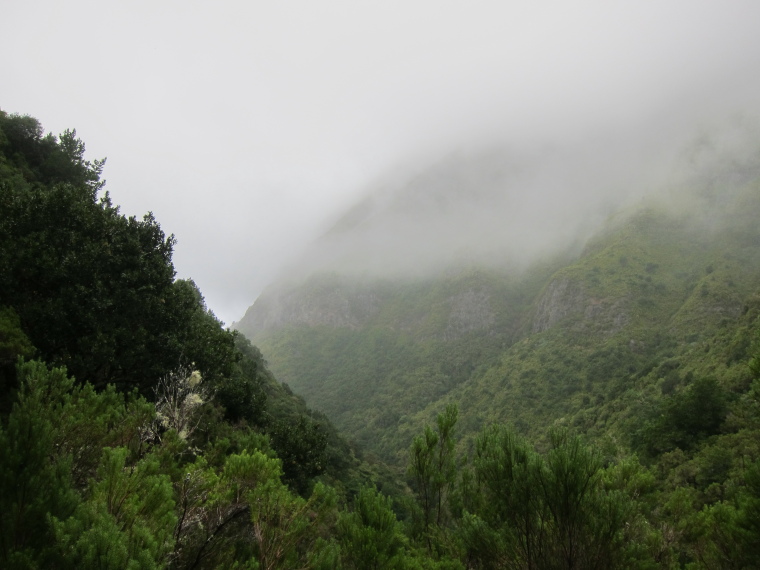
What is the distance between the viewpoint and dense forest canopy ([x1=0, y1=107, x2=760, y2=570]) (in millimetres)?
6344

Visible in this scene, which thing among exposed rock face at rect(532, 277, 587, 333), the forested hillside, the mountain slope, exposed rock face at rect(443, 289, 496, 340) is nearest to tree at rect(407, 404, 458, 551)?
the forested hillside

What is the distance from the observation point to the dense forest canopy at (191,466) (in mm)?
6344

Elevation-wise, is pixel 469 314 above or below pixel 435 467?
below

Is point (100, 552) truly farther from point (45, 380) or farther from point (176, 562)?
point (45, 380)

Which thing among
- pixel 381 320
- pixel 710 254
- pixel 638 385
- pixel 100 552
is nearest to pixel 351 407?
pixel 381 320

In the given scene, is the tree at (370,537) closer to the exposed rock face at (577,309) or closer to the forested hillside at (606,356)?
the forested hillside at (606,356)

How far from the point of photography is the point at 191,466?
890 cm

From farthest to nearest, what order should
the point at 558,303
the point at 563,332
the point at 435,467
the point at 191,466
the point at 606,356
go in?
1. the point at 558,303
2. the point at 563,332
3. the point at 606,356
4. the point at 435,467
5. the point at 191,466

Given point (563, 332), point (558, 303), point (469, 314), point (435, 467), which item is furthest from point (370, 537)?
point (469, 314)

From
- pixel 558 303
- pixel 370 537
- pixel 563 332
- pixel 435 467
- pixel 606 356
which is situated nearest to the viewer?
pixel 370 537

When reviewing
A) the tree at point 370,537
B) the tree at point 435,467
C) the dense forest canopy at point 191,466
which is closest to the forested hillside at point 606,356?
the dense forest canopy at point 191,466

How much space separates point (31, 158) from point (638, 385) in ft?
228

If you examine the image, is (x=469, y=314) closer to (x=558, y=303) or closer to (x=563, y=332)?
(x=558, y=303)

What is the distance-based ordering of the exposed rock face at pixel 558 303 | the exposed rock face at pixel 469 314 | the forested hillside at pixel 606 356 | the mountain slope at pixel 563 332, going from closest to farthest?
1. the forested hillside at pixel 606 356
2. the mountain slope at pixel 563 332
3. the exposed rock face at pixel 558 303
4. the exposed rock face at pixel 469 314
